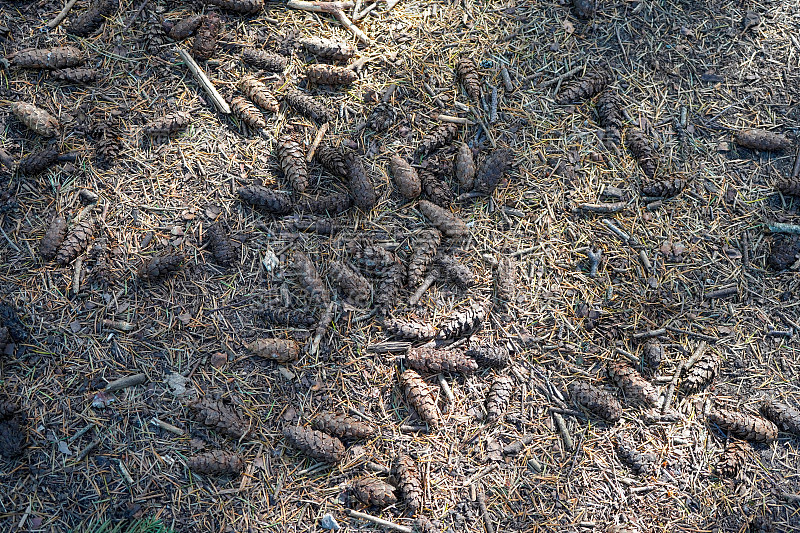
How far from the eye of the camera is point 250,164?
2.63 m

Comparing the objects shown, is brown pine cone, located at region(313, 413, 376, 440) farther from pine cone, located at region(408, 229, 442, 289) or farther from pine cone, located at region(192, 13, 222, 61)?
pine cone, located at region(192, 13, 222, 61)

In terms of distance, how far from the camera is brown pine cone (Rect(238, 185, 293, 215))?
2.53 m

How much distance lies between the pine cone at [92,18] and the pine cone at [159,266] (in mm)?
1428

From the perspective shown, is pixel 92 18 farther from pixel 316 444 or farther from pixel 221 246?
pixel 316 444

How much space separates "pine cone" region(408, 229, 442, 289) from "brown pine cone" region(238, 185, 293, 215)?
0.69 m

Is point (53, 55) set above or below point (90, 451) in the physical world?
above

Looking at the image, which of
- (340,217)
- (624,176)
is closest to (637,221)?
(624,176)

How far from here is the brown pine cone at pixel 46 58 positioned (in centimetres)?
265

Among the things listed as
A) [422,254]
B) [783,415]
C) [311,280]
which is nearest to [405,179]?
[422,254]

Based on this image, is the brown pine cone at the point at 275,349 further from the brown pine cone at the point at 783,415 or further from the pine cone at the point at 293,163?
the brown pine cone at the point at 783,415

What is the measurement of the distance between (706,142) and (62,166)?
3546 mm

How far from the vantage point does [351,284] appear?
95.9 inches

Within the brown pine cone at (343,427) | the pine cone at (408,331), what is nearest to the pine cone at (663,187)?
the pine cone at (408,331)

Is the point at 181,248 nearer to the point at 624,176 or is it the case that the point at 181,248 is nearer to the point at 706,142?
the point at 624,176
